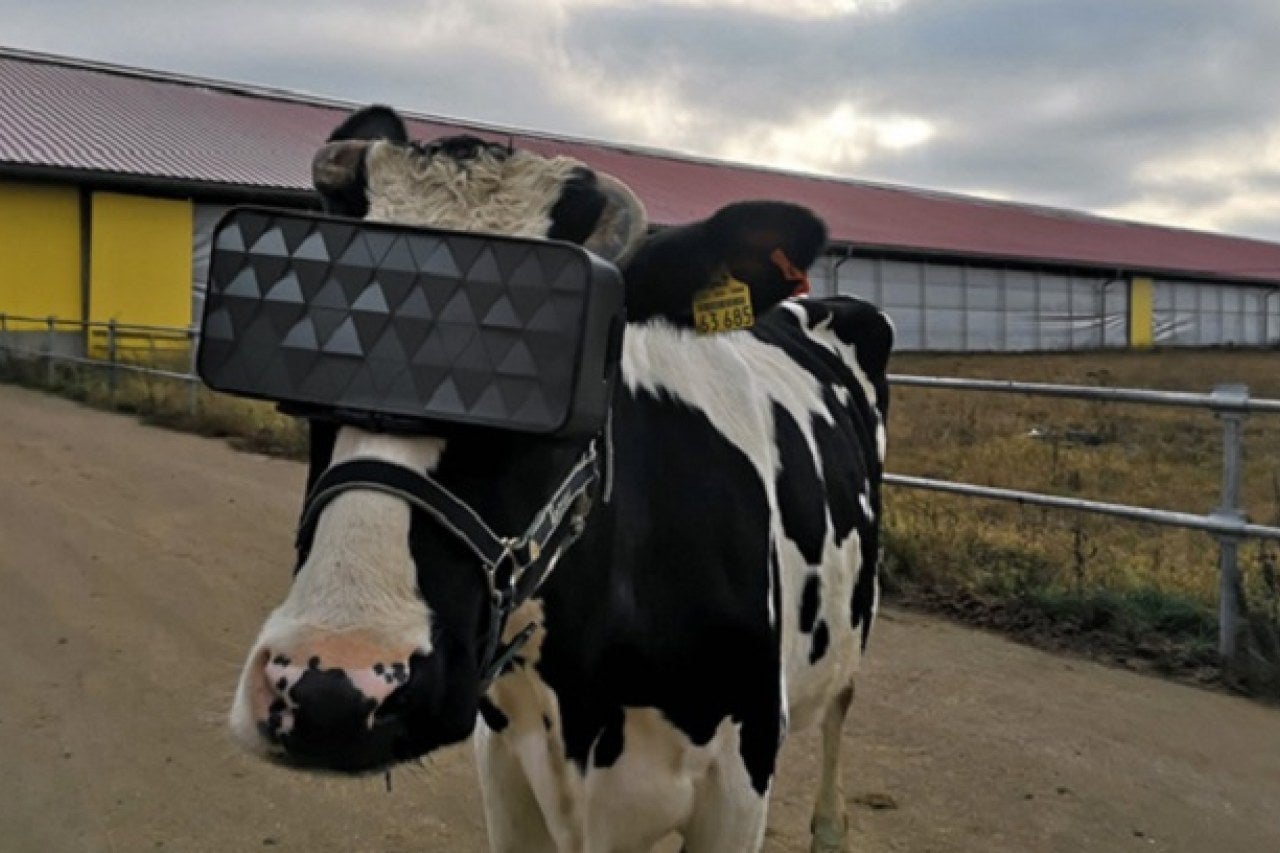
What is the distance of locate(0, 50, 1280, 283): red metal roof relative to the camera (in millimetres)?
21828

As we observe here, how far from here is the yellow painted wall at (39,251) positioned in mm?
20000

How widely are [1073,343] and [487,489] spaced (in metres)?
39.0

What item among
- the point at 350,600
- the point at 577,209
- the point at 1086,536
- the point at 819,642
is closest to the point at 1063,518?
the point at 1086,536

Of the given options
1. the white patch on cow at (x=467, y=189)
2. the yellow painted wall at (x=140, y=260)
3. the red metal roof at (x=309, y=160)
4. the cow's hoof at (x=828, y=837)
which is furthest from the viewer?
the red metal roof at (x=309, y=160)

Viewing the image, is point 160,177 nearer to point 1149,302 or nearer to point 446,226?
point 446,226

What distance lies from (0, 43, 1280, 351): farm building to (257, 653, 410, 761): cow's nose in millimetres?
8185

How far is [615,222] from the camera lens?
6.05ft

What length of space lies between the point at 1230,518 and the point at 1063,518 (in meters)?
2.90

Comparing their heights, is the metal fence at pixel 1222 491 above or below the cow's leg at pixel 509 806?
above

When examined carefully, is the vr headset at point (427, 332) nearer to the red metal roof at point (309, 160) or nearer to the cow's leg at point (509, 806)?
the cow's leg at point (509, 806)

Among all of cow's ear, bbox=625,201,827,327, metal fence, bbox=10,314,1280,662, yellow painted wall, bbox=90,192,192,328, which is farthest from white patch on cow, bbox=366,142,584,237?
yellow painted wall, bbox=90,192,192,328

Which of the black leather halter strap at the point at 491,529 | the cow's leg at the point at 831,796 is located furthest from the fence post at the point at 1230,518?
the black leather halter strap at the point at 491,529

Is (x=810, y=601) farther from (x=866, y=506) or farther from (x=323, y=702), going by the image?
(x=323, y=702)

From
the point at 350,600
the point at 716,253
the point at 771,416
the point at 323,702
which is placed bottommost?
the point at 323,702
